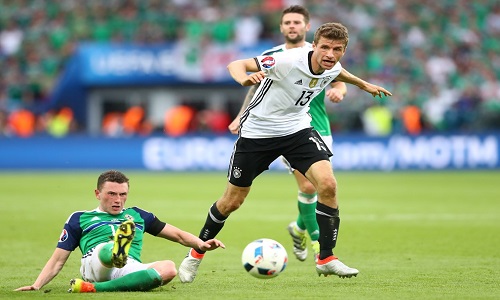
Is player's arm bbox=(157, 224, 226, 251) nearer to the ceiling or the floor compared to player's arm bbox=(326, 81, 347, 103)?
nearer to the floor

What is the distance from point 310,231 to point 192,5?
23841 mm

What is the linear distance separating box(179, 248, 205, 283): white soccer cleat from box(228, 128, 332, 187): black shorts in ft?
2.37

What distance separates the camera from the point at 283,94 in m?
8.42

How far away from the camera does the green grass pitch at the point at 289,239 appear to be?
782 centimetres

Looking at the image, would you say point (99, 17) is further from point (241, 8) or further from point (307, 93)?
point (307, 93)

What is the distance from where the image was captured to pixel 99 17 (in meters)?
32.8

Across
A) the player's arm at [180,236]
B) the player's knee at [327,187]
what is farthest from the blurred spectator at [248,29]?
the player's arm at [180,236]

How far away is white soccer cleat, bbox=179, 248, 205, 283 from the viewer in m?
8.44

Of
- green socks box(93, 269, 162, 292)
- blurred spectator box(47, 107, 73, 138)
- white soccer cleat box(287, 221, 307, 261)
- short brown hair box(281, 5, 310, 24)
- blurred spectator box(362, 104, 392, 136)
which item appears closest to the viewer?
green socks box(93, 269, 162, 292)

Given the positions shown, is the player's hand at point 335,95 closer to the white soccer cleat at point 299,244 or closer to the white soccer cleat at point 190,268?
the white soccer cleat at point 299,244

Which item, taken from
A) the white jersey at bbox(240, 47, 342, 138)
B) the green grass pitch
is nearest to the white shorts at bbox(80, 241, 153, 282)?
the green grass pitch

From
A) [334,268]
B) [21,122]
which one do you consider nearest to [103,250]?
[334,268]

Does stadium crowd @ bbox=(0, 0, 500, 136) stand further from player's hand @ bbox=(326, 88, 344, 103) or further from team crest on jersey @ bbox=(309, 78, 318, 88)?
team crest on jersey @ bbox=(309, 78, 318, 88)

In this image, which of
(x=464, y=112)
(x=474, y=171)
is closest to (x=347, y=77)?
(x=474, y=171)
